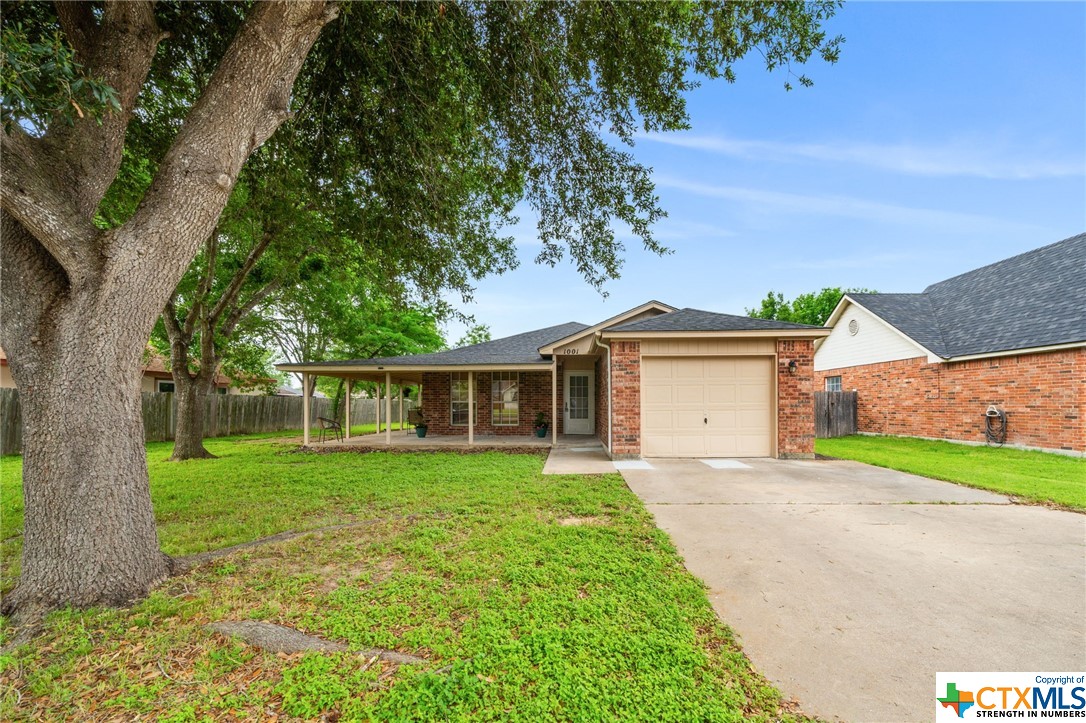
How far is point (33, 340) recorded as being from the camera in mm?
2801

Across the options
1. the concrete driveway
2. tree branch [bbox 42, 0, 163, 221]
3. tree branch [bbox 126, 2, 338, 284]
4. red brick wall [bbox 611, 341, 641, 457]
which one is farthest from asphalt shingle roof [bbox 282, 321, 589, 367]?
tree branch [bbox 42, 0, 163, 221]

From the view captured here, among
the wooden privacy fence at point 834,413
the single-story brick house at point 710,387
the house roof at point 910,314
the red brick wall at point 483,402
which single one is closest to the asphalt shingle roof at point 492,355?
the red brick wall at point 483,402

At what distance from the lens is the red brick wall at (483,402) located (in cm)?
1361

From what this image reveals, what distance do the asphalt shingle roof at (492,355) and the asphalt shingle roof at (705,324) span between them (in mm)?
2955

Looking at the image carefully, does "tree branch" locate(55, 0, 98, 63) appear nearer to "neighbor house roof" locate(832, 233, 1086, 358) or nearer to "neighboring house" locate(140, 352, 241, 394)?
"neighbor house roof" locate(832, 233, 1086, 358)

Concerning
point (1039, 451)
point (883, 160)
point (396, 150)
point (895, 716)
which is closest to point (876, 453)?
point (1039, 451)

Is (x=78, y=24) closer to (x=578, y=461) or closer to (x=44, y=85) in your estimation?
(x=44, y=85)

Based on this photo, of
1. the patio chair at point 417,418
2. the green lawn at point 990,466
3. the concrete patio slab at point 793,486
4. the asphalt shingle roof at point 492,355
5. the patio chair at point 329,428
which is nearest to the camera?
the concrete patio slab at point 793,486

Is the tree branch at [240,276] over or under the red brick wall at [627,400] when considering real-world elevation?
over

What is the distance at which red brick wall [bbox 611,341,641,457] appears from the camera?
8852 millimetres

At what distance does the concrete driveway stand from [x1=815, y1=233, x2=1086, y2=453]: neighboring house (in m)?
6.27

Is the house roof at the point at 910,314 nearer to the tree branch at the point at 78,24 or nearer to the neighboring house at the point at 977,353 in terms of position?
the neighboring house at the point at 977,353

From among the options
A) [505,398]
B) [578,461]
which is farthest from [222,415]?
[578,461]

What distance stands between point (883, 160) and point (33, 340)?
694 inches
